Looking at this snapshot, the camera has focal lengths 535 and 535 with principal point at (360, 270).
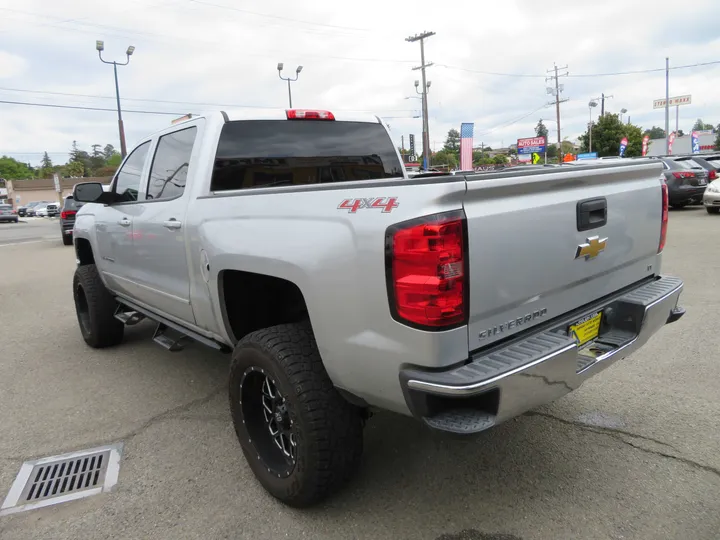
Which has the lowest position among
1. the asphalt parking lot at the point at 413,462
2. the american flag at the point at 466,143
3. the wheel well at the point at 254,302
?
the asphalt parking lot at the point at 413,462

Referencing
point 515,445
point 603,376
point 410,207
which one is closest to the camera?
point 410,207

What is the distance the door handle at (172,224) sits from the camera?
3256 millimetres

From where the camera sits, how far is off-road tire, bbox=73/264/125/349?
16.6ft

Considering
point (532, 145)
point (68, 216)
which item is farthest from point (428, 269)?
point (532, 145)

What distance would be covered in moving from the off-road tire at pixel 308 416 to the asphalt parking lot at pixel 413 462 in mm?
208

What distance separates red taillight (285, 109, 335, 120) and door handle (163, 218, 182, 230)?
43.3 inches

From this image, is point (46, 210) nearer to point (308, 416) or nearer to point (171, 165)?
point (171, 165)

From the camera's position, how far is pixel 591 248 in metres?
2.49

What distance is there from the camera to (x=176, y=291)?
3.47 m

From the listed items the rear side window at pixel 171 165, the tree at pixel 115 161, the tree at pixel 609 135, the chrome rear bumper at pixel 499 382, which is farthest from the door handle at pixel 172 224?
the tree at pixel 115 161

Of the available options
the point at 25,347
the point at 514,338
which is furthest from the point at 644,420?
the point at 25,347

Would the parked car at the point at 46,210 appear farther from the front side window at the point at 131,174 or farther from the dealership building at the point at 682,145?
the dealership building at the point at 682,145

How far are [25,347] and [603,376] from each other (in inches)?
215

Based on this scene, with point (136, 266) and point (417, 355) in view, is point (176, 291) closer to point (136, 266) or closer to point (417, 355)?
point (136, 266)
